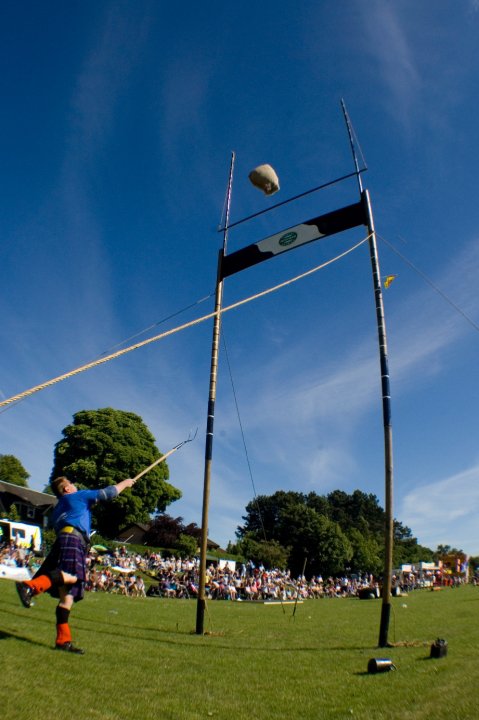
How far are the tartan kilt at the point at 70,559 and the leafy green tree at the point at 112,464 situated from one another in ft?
119

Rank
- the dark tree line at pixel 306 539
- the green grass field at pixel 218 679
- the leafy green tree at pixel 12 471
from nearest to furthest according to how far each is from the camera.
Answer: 1. the green grass field at pixel 218 679
2. the dark tree line at pixel 306 539
3. the leafy green tree at pixel 12 471

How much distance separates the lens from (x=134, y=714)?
11.4 ft

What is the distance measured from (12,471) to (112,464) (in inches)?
1312

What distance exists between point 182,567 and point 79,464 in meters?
13.8

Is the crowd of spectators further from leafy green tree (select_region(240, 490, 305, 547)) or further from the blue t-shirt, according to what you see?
leafy green tree (select_region(240, 490, 305, 547))

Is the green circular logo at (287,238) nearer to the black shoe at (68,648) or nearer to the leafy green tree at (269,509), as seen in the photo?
the black shoe at (68,648)

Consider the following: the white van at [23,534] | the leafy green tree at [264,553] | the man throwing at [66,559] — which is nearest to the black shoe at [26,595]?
the man throwing at [66,559]

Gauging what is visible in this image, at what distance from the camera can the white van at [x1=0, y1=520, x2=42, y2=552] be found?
2933 centimetres

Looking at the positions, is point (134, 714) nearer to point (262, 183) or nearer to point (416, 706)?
point (416, 706)

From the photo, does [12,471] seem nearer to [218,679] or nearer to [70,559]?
[70,559]

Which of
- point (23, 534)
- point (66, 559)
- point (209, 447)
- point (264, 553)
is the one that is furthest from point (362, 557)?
point (66, 559)

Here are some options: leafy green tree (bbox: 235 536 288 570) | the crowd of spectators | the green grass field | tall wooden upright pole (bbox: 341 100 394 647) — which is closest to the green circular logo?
tall wooden upright pole (bbox: 341 100 394 647)

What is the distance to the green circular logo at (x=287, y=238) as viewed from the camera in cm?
1102

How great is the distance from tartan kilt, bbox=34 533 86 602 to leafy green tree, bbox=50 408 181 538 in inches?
1429
